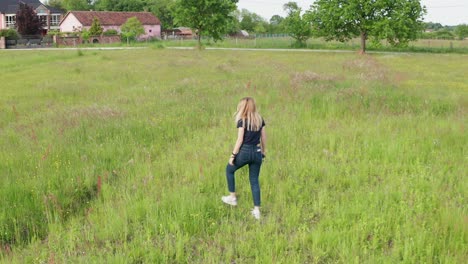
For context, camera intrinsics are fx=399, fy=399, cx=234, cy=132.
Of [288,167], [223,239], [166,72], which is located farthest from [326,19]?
[223,239]

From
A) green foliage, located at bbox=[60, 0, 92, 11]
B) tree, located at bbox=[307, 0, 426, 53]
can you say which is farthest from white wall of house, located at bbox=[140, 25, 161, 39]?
tree, located at bbox=[307, 0, 426, 53]

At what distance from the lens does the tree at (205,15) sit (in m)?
45.9

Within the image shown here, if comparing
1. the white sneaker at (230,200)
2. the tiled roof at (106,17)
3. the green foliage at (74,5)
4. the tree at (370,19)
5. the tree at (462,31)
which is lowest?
the white sneaker at (230,200)

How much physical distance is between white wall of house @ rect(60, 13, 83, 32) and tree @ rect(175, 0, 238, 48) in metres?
41.7

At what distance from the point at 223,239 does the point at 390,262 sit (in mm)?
1895

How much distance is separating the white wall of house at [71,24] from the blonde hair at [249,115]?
270ft

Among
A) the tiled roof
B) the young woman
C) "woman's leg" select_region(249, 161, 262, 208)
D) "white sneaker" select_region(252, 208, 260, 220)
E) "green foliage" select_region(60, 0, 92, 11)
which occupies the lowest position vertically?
"white sneaker" select_region(252, 208, 260, 220)

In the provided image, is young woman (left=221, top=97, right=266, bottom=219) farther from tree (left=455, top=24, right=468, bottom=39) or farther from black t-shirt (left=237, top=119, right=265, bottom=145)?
tree (left=455, top=24, right=468, bottom=39)

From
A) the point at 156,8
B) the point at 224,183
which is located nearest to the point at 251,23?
the point at 156,8

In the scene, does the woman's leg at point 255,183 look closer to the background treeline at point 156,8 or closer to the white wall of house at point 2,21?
the background treeline at point 156,8

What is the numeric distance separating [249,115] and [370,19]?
40175 millimetres

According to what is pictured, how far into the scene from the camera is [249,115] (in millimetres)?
5371

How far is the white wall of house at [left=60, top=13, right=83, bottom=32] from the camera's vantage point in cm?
8131

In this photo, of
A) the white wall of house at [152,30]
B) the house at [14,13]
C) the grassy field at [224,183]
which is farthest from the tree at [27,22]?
the grassy field at [224,183]
